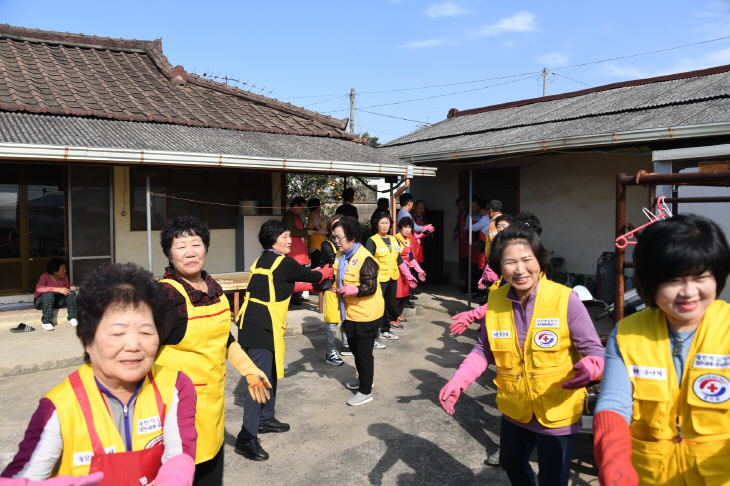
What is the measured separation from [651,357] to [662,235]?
0.41 meters

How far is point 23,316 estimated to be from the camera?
24.3 ft

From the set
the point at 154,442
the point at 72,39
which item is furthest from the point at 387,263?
the point at 72,39

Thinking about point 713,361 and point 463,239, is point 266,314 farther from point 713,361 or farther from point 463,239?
point 463,239

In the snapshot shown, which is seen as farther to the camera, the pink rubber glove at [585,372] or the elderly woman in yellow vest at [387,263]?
the elderly woman in yellow vest at [387,263]

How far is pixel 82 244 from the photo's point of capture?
28.8ft

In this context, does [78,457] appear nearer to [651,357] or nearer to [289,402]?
[651,357]

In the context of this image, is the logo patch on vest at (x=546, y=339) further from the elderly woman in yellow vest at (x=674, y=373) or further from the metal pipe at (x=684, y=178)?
the metal pipe at (x=684, y=178)

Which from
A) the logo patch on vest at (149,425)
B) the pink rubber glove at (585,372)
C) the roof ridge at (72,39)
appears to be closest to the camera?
the logo patch on vest at (149,425)

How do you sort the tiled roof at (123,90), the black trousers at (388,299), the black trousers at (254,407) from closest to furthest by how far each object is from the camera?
the black trousers at (254,407) → the black trousers at (388,299) → the tiled roof at (123,90)

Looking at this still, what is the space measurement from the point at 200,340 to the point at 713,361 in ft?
7.12

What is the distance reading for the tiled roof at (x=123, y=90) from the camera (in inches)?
321

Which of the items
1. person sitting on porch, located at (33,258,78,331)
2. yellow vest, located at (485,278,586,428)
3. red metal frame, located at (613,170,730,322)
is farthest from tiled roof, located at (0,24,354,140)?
yellow vest, located at (485,278,586,428)

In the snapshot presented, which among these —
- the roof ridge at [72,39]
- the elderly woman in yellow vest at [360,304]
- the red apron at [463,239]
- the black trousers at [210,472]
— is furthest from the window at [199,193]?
the black trousers at [210,472]

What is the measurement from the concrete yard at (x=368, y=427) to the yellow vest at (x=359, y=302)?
3.01ft
